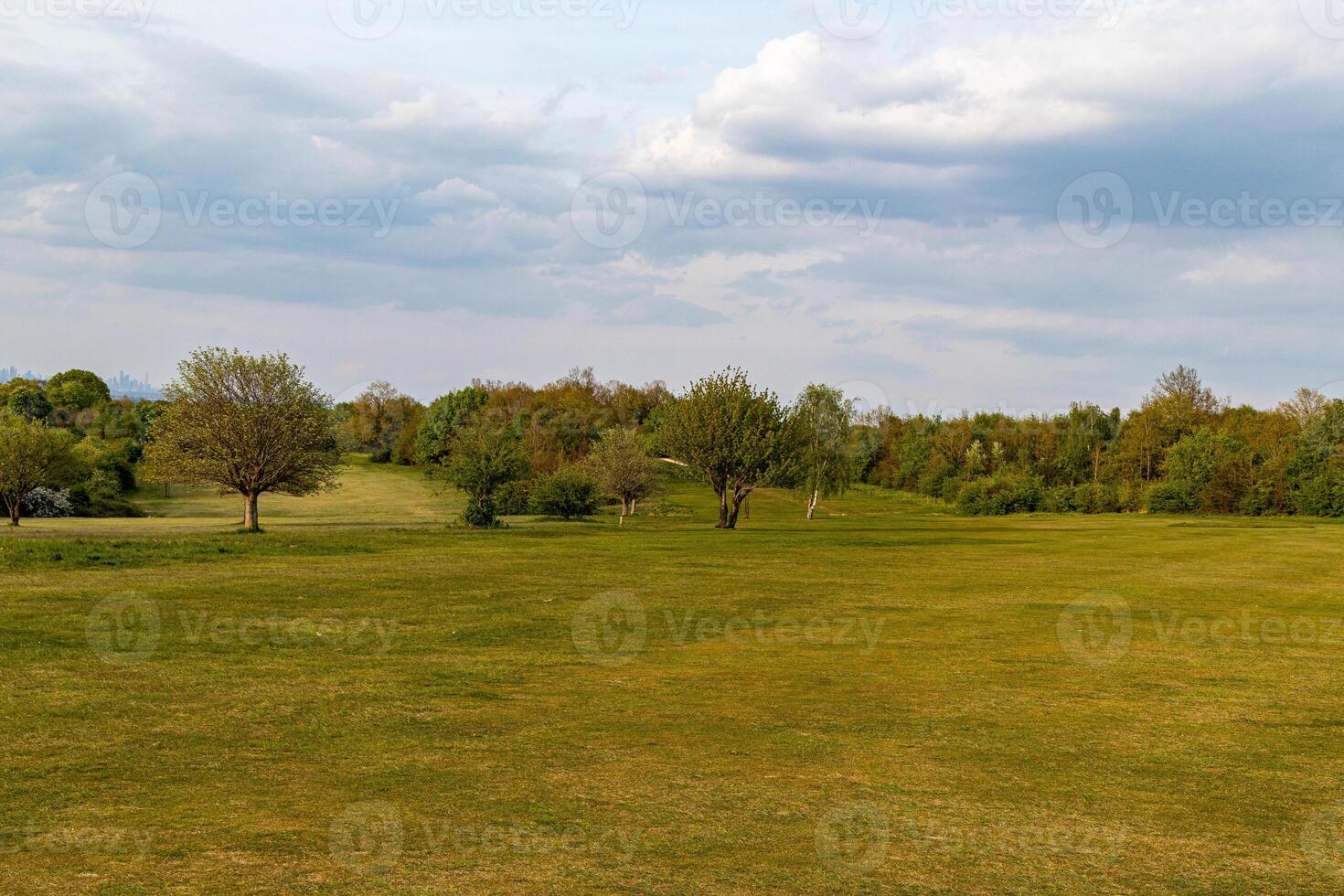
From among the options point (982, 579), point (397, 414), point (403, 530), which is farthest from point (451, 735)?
point (397, 414)

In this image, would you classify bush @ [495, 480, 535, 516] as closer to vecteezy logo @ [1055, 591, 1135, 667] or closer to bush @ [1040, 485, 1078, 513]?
vecteezy logo @ [1055, 591, 1135, 667]

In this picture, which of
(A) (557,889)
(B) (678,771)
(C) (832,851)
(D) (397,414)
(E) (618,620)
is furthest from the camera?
→ (D) (397,414)

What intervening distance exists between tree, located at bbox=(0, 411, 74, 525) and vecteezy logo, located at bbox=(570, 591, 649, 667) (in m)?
53.8

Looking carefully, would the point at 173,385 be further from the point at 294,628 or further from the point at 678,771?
the point at 678,771

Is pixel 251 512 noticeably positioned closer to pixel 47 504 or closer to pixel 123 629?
pixel 47 504

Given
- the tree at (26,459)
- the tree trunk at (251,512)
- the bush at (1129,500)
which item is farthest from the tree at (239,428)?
the bush at (1129,500)

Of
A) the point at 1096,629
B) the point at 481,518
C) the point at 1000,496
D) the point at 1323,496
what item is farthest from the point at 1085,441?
the point at 1096,629

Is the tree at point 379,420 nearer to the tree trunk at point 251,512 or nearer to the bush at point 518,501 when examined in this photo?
the bush at point 518,501

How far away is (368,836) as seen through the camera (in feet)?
31.0

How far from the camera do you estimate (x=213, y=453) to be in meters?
56.0

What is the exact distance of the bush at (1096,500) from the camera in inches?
4562

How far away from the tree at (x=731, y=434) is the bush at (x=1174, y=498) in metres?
62.3

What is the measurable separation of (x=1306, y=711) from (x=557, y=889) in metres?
13.2

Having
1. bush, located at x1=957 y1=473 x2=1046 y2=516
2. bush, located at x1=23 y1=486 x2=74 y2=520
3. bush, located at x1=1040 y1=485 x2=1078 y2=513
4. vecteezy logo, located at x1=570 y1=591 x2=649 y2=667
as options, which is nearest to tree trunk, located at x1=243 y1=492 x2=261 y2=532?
bush, located at x1=23 y1=486 x2=74 y2=520
